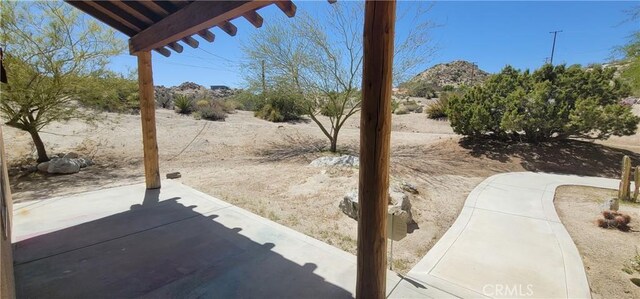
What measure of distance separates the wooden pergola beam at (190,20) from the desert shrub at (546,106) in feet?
28.3

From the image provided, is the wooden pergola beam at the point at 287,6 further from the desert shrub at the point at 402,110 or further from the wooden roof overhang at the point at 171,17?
the desert shrub at the point at 402,110

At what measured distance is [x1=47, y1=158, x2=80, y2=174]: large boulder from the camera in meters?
7.19

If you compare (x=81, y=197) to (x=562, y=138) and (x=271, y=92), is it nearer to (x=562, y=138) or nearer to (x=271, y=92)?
(x=271, y=92)

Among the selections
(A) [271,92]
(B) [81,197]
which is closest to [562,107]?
(A) [271,92]

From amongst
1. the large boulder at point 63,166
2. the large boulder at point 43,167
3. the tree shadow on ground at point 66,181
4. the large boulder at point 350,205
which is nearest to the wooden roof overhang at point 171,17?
the large boulder at point 350,205

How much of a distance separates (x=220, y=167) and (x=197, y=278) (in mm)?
5871

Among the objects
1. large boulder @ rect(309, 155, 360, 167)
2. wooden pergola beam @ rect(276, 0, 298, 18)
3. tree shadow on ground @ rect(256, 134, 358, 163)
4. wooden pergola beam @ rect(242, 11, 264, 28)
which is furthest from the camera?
tree shadow on ground @ rect(256, 134, 358, 163)

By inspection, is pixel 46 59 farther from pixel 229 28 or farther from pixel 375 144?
pixel 375 144

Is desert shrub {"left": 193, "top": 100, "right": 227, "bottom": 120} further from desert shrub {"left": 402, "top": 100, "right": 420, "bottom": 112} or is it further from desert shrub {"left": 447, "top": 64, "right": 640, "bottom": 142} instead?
desert shrub {"left": 402, "top": 100, "right": 420, "bottom": 112}

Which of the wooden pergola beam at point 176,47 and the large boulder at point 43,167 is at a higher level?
the wooden pergola beam at point 176,47

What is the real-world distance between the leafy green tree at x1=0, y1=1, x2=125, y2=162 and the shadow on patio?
397 centimetres

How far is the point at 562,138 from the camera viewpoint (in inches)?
364

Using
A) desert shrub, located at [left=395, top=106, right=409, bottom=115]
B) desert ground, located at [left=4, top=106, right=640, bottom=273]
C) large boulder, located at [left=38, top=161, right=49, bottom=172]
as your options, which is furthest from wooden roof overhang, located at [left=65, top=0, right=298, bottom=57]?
desert shrub, located at [left=395, top=106, right=409, bottom=115]

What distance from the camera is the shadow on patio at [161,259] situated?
2490 millimetres
